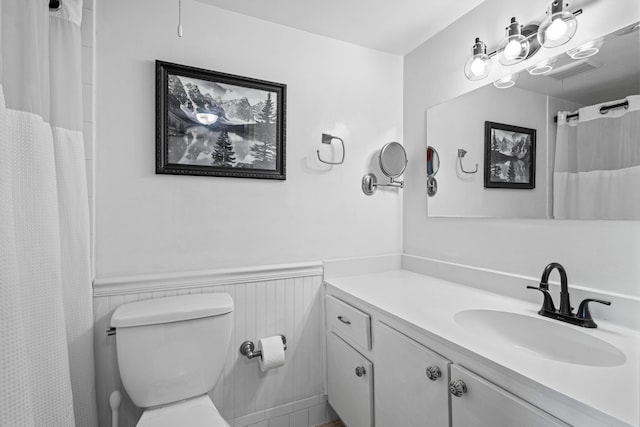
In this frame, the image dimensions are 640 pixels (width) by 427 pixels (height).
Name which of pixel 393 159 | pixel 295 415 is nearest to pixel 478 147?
pixel 393 159

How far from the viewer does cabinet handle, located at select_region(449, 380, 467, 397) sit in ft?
2.98

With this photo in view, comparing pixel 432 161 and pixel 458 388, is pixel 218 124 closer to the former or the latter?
pixel 432 161

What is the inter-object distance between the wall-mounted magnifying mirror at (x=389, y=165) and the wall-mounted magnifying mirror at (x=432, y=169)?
17 centimetres

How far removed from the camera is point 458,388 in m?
0.92

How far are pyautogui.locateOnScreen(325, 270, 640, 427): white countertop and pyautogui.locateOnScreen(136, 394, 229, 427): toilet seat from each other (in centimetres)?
76

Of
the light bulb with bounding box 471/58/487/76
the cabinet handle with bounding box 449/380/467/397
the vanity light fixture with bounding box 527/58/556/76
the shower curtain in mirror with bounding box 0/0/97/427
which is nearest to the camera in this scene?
the shower curtain in mirror with bounding box 0/0/97/427

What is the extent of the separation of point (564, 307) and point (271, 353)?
128 centimetres

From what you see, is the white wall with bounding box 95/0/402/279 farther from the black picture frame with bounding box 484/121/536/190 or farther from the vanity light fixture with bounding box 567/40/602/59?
the vanity light fixture with bounding box 567/40/602/59

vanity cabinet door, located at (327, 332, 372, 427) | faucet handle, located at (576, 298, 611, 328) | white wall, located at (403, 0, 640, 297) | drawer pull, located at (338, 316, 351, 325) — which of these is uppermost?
white wall, located at (403, 0, 640, 297)

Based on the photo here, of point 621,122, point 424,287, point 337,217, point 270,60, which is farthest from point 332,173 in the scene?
point 621,122

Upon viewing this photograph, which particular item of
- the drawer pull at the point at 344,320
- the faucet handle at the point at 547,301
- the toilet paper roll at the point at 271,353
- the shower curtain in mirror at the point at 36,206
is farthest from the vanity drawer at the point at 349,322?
the shower curtain in mirror at the point at 36,206

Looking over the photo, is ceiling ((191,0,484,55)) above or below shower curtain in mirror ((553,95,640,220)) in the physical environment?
above

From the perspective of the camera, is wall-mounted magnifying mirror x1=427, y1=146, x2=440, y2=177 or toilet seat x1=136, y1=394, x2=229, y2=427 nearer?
toilet seat x1=136, y1=394, x2=229, y2=427

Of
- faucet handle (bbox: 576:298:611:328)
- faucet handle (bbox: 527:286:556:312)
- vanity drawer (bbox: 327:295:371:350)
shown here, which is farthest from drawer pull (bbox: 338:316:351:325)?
faucet handle (bbox: 576:298:611:328)
